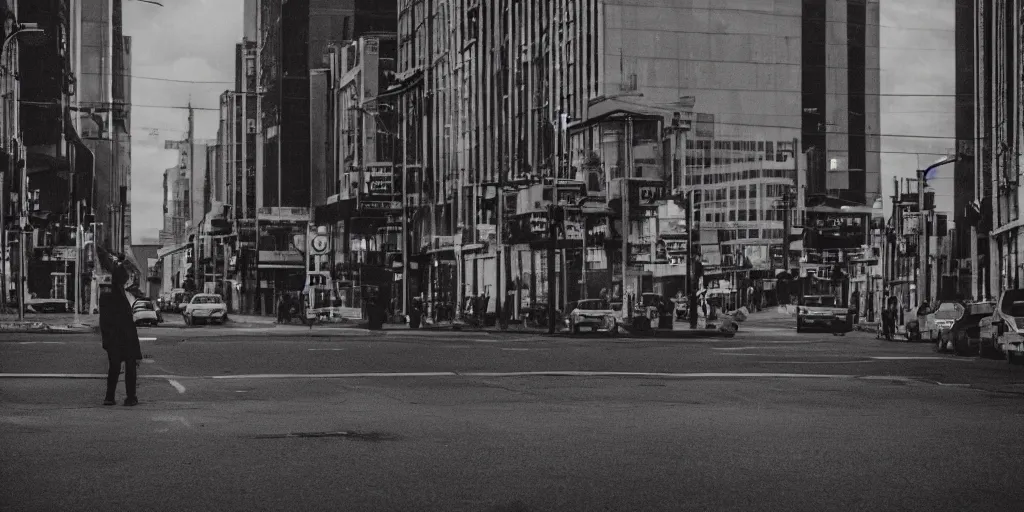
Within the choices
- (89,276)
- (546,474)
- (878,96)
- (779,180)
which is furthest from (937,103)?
(546,474)

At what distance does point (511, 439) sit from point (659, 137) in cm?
6327

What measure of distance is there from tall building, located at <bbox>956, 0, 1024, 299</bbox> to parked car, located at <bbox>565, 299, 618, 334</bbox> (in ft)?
49.5

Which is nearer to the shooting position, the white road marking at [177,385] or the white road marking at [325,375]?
the white road marking at [177,385]

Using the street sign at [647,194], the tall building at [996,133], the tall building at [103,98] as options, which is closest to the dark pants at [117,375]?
the tall building at [996,133]

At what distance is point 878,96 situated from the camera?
7900cm

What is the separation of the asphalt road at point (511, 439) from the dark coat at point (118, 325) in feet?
2.72

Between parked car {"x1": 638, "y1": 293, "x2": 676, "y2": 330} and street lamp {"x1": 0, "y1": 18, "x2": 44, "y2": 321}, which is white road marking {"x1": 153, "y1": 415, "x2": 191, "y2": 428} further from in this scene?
parked car {"x1": 638, "y1": 293, "x2": 676, "y2": 330}

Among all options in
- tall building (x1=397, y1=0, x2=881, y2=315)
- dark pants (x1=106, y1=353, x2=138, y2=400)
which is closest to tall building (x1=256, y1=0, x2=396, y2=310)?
tall building (x1=397, y1=0, x2=881, y2=315)

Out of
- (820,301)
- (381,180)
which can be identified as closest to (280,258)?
(381,180)

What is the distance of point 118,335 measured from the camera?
16938mm

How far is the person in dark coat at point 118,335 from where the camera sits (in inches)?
661

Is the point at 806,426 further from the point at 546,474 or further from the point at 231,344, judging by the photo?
the point at 231,344

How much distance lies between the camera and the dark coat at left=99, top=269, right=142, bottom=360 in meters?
16.9

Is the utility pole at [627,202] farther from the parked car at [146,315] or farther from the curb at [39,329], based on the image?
the curb at [39,329]
